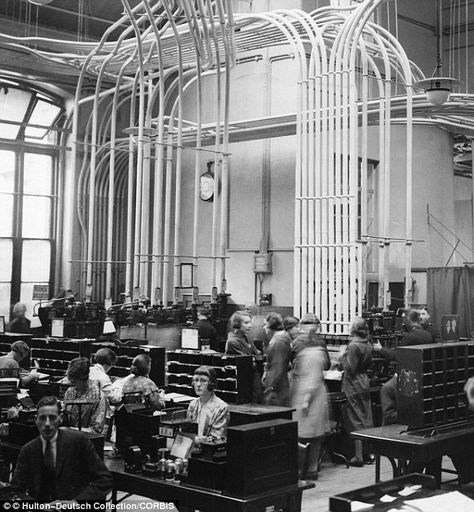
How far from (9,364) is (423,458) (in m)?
4.77

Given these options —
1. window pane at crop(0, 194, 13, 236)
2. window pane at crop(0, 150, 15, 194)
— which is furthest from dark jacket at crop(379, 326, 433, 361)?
window pane at crop(0, 150, 15, 194)

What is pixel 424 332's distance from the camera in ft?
31.7

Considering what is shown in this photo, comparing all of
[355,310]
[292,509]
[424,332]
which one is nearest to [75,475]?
[292,509]

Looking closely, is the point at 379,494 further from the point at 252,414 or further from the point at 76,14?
the point at 76,14

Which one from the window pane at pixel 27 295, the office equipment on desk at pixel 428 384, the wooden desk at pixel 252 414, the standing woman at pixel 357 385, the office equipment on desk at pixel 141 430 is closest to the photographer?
A: the office equipment on desk at pixel 141 430

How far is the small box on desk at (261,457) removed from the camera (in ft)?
15.3

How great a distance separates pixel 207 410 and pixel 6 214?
11.1 meters

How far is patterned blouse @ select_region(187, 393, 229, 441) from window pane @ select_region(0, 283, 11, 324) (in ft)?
34.8

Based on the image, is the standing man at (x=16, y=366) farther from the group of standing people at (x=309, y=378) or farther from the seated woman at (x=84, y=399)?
the group of standing people at (x=309, y=378)

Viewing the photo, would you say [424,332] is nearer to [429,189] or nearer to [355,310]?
[355,310]

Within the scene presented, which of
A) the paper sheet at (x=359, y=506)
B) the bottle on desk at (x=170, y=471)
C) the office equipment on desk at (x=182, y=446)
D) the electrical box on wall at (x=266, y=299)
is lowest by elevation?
the bottle on desk at (x=170, y=471)

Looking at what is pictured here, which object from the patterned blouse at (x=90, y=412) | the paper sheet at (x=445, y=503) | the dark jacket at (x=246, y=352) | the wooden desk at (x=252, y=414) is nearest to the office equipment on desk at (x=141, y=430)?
the wooden desk at (x=252, y=414)

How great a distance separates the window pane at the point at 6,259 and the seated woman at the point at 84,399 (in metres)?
9.80

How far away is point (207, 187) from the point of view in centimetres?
1595
